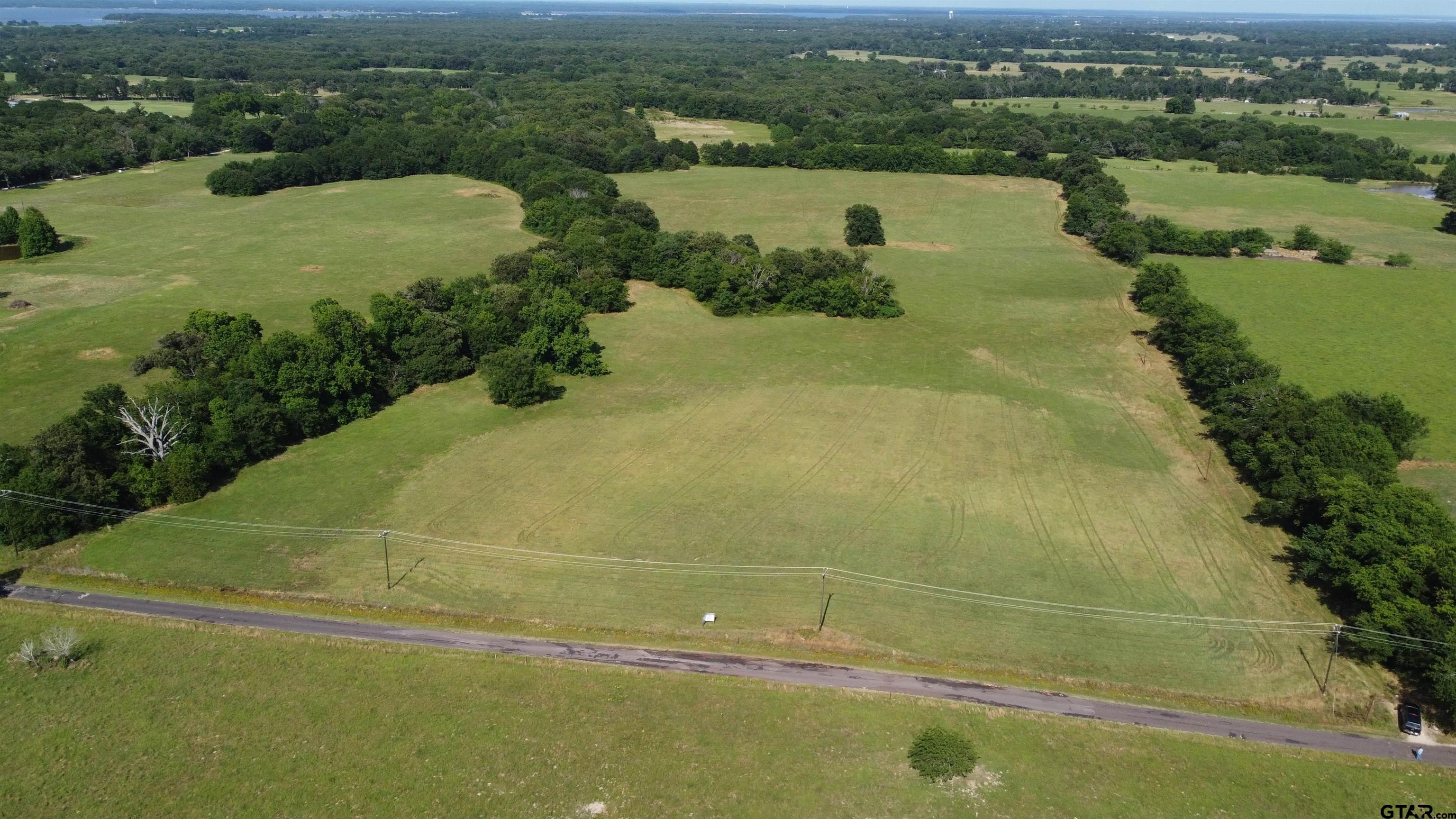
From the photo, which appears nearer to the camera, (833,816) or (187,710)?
(833,816)

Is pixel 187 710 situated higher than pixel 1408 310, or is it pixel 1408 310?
pixel 1408 310

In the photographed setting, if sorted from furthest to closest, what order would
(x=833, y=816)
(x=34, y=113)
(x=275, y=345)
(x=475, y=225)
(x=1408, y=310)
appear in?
(x=34, y=113) → (x=475, y=225) → (x=1408, y=310) → (x=275, y=345) → (x=833, y=816)

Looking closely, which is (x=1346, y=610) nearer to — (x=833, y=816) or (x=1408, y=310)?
(x=833, y=816)

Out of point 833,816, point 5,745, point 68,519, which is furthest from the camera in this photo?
point 68,519

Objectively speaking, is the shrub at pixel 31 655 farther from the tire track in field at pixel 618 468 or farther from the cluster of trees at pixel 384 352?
the tire track in field at pixel 618 468

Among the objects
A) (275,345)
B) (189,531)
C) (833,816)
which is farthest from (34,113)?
(833,816)

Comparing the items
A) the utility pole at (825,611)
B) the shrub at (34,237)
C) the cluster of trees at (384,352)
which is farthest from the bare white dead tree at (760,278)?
the shrub at (34,237)

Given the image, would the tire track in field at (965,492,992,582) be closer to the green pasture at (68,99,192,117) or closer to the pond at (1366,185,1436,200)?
the pond at (1366,185,1436,200)

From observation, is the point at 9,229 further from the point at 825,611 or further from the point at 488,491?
the point at 825,611
